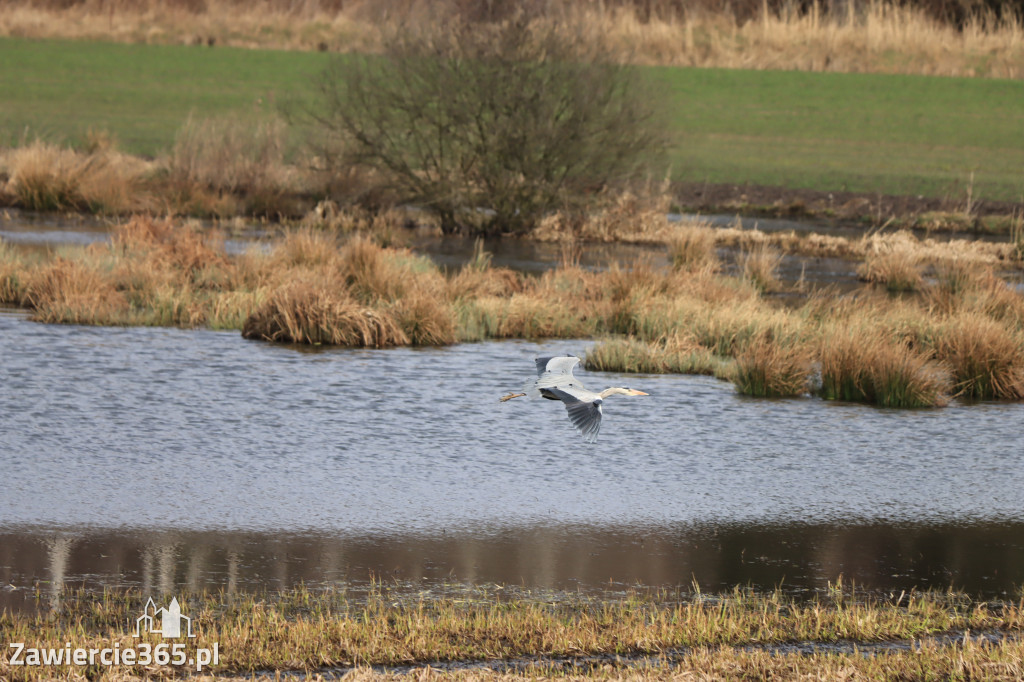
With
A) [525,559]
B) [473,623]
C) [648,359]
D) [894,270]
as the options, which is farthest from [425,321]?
[473,623]

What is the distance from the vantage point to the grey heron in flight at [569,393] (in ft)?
24.7

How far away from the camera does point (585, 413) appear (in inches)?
299

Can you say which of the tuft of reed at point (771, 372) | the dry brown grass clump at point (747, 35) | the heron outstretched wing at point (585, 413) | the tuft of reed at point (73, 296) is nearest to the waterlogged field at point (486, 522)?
the tuft of reed at point (771, 372)

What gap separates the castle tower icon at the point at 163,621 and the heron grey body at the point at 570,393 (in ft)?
7.31

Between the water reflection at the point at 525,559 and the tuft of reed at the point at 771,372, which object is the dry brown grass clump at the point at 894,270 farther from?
the water reflection at the point at 525,559

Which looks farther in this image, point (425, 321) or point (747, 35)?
point (747, 35)

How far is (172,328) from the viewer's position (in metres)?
17.8

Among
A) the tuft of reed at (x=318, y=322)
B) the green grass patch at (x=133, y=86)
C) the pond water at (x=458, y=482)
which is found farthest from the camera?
the green grass patch at (x=133, y=86)

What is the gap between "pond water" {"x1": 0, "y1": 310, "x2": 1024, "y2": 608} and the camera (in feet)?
30.8

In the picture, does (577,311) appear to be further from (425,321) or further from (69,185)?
(69,185)

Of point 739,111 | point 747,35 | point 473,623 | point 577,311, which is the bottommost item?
point 739,111

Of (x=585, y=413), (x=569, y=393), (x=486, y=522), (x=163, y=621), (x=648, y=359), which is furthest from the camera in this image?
(x=648, y=359)

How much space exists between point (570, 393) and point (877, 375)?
7931mm

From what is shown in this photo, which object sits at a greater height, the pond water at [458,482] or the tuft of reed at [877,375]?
the pond water at [458,482]
